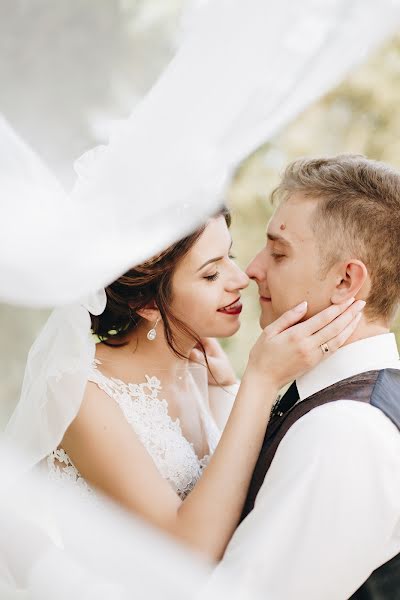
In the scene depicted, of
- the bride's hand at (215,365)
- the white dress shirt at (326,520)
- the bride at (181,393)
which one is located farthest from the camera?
the bride's hand at (215,365)

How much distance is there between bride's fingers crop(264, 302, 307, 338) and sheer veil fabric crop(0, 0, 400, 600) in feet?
1.17

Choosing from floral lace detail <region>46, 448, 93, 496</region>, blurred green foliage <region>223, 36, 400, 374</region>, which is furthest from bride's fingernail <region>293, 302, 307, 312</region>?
blurred green foliage <region>223, 36, 400, 374</region>

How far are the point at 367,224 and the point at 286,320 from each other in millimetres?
360

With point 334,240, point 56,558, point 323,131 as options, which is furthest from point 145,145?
point 323,131

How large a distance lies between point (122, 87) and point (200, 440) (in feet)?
4.21

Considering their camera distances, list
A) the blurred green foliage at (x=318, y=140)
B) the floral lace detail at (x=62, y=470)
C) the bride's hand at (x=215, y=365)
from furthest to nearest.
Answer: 1. the blurred green foliage at (x=318, y=140)
2. the bride's hand at (x=215, y=365)
3. the floral lace detail at (x=62, y=470)

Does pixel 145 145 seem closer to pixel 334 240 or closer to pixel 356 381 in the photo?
pixel 334 240

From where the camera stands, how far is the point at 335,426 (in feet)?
5.89

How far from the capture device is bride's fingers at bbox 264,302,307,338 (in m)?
2.15

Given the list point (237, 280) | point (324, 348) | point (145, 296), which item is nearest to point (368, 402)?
point (324, 348)

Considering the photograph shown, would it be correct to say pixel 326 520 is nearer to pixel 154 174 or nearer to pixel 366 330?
pixel 366 330

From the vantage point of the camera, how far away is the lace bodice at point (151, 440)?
2387mm

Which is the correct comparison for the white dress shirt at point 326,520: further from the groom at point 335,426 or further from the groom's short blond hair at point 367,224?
the groom's short blond hair at point 367,224

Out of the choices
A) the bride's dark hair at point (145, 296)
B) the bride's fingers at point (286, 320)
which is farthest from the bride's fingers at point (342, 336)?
the bride's dark hair at point (145, 296)
